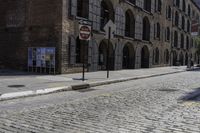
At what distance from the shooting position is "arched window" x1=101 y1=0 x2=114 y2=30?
28422 mm

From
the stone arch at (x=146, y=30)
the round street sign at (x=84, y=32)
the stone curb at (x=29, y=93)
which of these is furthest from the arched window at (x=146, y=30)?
the stone curb at (x=29, y=93)

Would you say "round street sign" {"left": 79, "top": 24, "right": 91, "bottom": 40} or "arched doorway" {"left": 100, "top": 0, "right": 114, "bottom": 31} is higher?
"arched doorway" {"left": 100, "top": 0, "right": 114, "bottom": 31}

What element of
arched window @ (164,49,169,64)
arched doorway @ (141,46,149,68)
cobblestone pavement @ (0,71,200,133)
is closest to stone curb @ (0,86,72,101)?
cobblestone pavement @ (0,71,200,133)

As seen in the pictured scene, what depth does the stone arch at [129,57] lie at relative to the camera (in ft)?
→ 112

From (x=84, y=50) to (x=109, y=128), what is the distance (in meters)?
17.1

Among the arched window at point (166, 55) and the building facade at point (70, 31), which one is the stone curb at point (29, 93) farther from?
the arched window at point (166, 55)

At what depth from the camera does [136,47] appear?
115ft

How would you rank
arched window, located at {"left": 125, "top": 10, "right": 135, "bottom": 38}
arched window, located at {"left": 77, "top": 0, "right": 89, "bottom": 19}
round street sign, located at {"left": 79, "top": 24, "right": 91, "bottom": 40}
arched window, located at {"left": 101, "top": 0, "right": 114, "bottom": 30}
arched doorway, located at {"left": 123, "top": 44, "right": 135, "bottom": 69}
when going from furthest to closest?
arched doorway, located at {"left": 123, "top": 44, "right": 135, "bottom": 69}
arched window, located at {"left": 125, "top": 10, "right": 135, "bottom": 38}
arched window, located at {"left": 101, "top": 0, "right": 114, "bottom": 30}
arched window, located at {"left": 77, "top": 0, "right": 89, "bottom": 19}
round street sign, located at {"left": 79, "top": 24, "right": 91, "bottom": 40}


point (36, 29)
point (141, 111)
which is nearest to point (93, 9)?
point (36, 29)

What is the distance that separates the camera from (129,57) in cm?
3472

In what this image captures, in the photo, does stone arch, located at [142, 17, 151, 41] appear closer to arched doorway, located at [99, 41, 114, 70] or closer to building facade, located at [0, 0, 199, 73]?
building facade, located at [0, 0, 199, 73]

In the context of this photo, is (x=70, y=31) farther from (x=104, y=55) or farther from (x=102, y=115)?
(x=102, y=115)

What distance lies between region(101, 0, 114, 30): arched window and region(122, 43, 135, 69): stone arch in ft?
18.9

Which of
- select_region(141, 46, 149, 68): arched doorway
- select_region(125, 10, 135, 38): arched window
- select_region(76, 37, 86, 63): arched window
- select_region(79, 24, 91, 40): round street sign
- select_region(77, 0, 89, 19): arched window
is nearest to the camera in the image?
select_region(79, 24, 91, 40): round street sign
